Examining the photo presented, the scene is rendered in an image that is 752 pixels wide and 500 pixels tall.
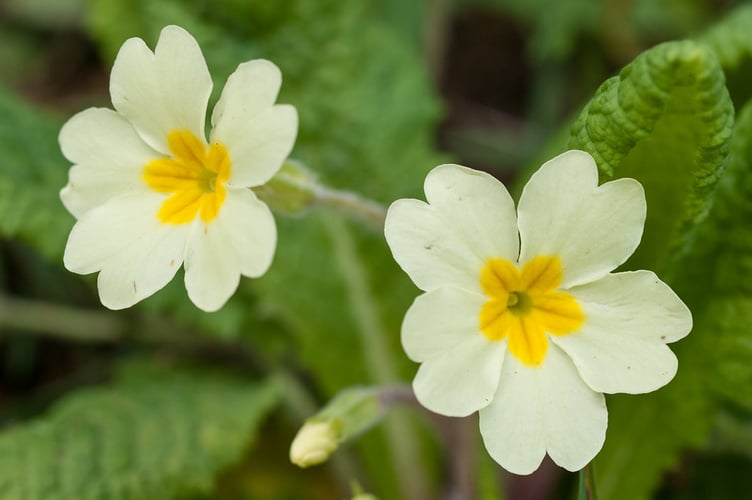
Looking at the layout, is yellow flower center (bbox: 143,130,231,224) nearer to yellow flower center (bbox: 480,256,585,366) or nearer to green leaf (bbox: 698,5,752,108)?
yellow flower center (bbox: 480,256,585,366)

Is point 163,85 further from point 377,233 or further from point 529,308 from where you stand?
point 377,233

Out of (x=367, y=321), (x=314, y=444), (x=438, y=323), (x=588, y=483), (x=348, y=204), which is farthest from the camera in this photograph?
(x=367, y=321)

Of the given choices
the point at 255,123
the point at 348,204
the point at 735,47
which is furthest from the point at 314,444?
the point at 735,47

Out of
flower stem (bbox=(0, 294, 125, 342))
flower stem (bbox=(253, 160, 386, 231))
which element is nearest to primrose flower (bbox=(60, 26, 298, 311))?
flower stem (bbox=(253, 160, 386, 231))

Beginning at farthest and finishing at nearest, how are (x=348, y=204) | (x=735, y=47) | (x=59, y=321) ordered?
(x=59, y=321) → (x=735, y=47) → (x=348, y=204)

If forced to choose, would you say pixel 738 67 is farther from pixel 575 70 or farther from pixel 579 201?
pixel 575 70

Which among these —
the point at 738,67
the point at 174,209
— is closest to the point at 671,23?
the point at 738,67

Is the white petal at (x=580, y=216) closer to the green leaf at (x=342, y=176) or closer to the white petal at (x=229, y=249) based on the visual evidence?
the white petal at (x=229, y=249)
